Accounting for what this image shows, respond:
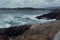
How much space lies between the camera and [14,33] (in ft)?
68.5

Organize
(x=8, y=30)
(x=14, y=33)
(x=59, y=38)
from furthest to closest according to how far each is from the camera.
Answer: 1. (x=8, y=30)
2. (x=14, y=33)
3. (x=59, y=38)

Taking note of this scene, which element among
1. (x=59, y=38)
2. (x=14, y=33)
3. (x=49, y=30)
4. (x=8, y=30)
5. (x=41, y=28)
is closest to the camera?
(x=59, y=38)

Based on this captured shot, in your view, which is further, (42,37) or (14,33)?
(14,33)

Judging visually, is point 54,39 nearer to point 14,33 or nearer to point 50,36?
point 50,36

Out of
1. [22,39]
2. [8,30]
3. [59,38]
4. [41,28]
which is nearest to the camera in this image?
[59,38]

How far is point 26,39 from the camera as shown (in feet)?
36.9

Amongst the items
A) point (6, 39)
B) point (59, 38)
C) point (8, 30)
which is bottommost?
point (8, 30)

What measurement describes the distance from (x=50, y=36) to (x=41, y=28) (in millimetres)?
1764

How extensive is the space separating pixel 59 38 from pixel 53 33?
114 cm

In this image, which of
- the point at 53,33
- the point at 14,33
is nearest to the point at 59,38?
the point at 53,33

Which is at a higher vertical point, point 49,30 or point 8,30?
point 49,30

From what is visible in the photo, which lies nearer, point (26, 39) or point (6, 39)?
point (26, 39)

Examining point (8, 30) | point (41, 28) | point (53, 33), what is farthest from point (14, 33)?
point (53, 33)

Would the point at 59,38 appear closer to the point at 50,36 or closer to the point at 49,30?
the point at 50,36
